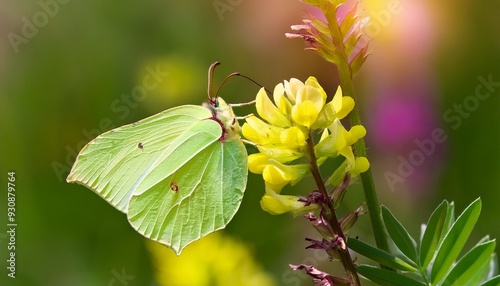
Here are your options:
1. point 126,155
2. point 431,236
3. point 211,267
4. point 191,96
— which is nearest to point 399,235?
point 431,236

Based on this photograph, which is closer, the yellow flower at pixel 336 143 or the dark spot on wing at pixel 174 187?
the yellow flower at pixel 336 143

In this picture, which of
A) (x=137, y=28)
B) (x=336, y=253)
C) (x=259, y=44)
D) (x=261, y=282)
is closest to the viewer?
(x=336, y=253)

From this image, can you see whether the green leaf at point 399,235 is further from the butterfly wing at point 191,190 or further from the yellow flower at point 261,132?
the butterfly wing at point 191,190

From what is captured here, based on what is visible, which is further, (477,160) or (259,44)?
(259,44)

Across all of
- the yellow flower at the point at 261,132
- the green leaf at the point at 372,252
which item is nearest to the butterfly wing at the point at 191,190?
the yellow flower at the point at 261,132

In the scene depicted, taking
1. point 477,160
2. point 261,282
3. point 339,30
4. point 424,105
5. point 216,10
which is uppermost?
point 216,10

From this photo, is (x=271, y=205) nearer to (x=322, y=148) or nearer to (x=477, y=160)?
(x=322, y=148)

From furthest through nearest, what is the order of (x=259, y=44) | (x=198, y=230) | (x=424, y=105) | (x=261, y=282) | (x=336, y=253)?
(x=259, y=44) → (x=424, y=105) → (x=261, y=282) → (x=198, y=230) → (x=336, y=253)

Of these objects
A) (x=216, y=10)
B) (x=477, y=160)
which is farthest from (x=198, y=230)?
(x=216, y=10)
